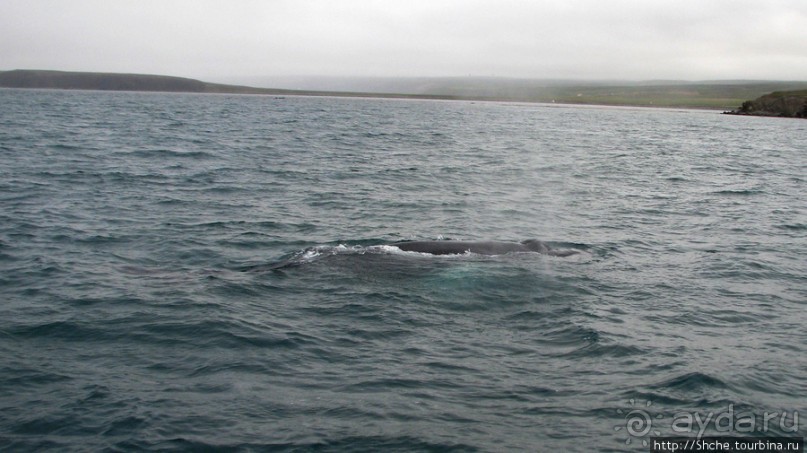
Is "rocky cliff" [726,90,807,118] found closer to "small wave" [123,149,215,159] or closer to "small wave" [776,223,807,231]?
"small wave" [776,223,807,231]

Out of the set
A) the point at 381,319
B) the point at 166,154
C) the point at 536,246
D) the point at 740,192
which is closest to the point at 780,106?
the point at 740,192

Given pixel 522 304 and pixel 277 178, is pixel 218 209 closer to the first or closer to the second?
pixel 277 178

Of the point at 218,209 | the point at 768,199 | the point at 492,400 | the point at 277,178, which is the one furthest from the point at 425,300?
the point at 768,199

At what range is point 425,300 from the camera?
592 inches

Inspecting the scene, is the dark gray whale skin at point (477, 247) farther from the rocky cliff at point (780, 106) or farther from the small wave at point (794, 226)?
the rocky cliff at point (780, 106)

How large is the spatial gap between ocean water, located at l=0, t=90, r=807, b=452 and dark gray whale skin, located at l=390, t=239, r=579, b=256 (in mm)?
484

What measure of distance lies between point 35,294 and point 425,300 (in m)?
8.24

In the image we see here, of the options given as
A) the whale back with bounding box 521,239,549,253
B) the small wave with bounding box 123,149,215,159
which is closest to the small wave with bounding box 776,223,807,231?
the whale back with bounding box 521,239,549,253

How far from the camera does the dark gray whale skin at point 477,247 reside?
18.7 m

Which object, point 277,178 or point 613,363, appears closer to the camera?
point 613,363

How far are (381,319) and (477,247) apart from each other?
5.87 meters

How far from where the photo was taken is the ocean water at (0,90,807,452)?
955cm

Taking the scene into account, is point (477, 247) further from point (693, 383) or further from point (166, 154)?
point (166, 154)

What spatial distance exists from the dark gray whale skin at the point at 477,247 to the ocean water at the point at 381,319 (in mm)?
484
